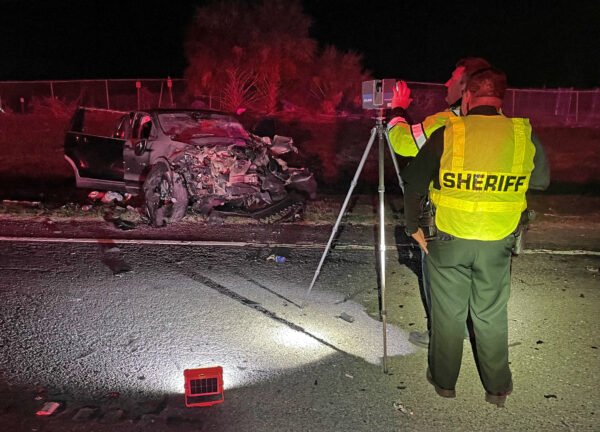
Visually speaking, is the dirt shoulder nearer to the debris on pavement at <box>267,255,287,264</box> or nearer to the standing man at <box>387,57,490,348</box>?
the debris on pavement at <box>267,255,287,264</box>

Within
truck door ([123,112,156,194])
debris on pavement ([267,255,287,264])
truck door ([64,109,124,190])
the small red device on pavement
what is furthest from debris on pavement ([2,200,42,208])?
the small red device on pavement

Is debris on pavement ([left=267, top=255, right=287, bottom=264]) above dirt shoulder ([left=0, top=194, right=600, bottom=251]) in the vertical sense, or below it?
below

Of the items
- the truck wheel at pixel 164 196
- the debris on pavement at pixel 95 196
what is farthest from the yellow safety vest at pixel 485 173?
the debris on pavement at pixel 95 196

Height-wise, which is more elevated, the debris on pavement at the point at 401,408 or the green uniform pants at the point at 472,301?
the green uniform pants at the point at 472,301

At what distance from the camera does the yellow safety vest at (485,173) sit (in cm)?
311

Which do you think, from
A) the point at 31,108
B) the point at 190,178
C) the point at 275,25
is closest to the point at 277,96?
the point at 275,25

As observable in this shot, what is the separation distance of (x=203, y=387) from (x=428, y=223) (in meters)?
1.75

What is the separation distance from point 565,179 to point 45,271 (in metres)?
11.9

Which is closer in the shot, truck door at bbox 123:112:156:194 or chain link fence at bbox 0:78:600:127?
truck door at bbox 123:112:156:194

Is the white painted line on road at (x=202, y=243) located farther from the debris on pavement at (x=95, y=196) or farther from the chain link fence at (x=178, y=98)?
the chain link fence at (x=178, y=98)

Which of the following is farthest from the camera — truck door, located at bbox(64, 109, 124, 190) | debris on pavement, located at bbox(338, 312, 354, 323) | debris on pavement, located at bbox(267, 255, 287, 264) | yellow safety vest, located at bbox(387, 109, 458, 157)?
truck door, located at bbox(64, 109, 124, 190)

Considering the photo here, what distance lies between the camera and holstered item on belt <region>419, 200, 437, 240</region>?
3.37 meters

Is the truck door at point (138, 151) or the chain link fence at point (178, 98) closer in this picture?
the truck door at point (138, 151)

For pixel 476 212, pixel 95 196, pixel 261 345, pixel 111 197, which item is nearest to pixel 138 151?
pixel 111 197
